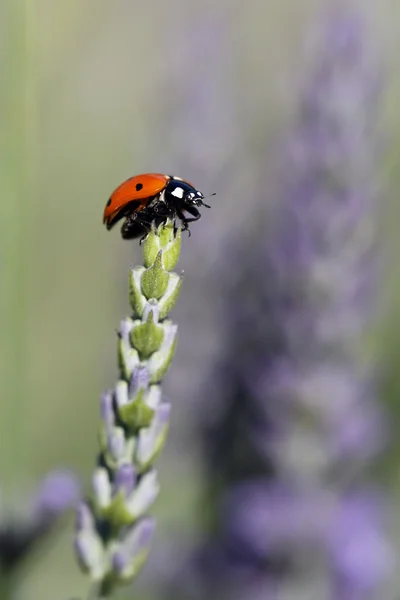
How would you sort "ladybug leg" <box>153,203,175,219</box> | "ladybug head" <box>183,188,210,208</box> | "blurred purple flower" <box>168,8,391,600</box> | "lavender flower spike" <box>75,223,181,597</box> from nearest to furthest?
1. "lavender flower spike" <box>75,223,181,597</box>
2. "ladybug leg" <box>153,203,175,219</box>
3. "ladybug head" <box>183,188,210,208</box>
4. "blurred purple flower" <box>168,8,391,600</box>

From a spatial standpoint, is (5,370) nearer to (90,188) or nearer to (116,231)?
(116,231)

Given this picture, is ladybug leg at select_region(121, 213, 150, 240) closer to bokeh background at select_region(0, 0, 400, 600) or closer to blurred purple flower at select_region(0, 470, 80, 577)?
bokeh background at select_region(0, 0, 400, 600)

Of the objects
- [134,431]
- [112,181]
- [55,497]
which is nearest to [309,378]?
[55,497]

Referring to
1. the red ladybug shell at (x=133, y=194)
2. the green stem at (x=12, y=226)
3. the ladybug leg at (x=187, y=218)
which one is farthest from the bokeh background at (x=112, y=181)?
the ladybug leg at (x=187, y=218)

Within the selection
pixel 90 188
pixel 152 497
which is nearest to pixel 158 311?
pixel 152 497

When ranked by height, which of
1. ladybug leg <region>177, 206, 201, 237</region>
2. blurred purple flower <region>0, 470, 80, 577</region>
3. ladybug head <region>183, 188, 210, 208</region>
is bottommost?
blurred purple flower <region>0, 470, 80, 577</region>

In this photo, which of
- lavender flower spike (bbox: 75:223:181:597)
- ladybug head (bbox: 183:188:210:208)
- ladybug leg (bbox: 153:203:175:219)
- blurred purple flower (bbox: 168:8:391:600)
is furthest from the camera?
blurred purple flower (bbox: 168:8:391:600)

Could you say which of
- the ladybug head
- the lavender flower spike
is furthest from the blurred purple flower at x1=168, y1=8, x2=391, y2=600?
the lavender flower spike
